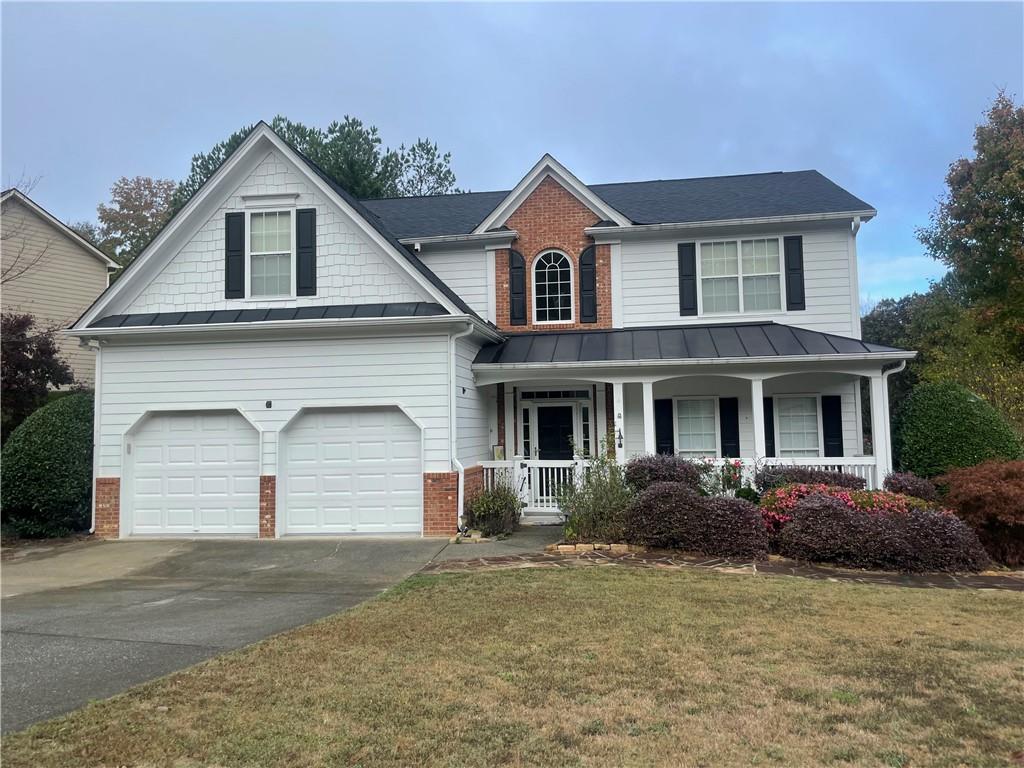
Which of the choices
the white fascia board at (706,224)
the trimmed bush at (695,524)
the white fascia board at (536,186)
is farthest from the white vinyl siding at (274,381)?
the white fascia board at (706,224)

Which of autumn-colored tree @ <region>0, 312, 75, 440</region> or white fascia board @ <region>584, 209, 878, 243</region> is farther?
autumn-colored tree @ <region>0, 312, 75, 440</region>

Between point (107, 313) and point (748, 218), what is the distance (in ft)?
42.5

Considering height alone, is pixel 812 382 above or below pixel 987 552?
above

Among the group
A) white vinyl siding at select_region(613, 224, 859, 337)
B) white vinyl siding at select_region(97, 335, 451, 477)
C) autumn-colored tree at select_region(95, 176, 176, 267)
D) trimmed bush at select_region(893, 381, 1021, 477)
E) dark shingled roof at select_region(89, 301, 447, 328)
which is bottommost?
trimmed bush at select_region(893, 381, 1021, 477)

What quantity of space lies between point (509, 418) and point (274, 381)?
5.06 m

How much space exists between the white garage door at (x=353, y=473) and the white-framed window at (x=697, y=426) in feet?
18.9

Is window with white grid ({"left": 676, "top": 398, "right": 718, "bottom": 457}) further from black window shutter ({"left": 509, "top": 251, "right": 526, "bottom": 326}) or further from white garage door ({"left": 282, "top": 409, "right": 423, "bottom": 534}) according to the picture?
white garage door ({"left": 282, "top": 409, "right": 423, "bottom": 534})

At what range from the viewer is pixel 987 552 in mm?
10031

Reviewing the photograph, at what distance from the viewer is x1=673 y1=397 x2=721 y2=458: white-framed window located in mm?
14680

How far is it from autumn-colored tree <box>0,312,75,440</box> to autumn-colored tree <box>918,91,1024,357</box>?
2562 centimetres

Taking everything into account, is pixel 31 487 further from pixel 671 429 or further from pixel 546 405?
pixel 671 429

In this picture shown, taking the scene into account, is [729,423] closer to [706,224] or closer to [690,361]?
[690,361]

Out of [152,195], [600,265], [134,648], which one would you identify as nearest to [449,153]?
[152,195]

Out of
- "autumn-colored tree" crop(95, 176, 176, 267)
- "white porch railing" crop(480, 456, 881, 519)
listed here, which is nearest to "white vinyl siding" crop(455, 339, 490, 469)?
"white porch railing" crop(480, 456, 881, 519)
